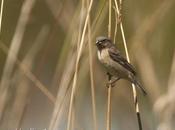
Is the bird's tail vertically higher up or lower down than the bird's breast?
lower down

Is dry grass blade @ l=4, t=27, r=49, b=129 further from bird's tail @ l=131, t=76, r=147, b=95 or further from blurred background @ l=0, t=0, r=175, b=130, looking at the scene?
bird's tail @ l=131, t=76, r=147, b=95

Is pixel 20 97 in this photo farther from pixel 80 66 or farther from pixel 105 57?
pixel 105 57

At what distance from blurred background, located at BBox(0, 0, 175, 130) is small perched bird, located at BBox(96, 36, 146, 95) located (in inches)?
3.8

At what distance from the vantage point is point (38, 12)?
585cm

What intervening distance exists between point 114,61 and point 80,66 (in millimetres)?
384

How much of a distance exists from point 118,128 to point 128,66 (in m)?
1.09

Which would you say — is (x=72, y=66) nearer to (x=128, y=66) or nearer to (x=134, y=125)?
(x=128, y=66)

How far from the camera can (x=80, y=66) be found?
12.6 feet

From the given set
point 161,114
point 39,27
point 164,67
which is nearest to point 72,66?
point 161,114

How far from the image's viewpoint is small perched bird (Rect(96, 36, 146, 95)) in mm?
3928

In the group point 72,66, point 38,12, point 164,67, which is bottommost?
point 72,66

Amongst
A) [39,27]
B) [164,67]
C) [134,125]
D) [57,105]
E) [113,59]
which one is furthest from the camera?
[39,27]

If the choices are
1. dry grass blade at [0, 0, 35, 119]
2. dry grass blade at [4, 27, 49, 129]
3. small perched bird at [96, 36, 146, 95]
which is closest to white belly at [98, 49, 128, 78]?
small perched bird at [96, 36, 146, 95]

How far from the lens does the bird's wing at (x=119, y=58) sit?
12.7ft
